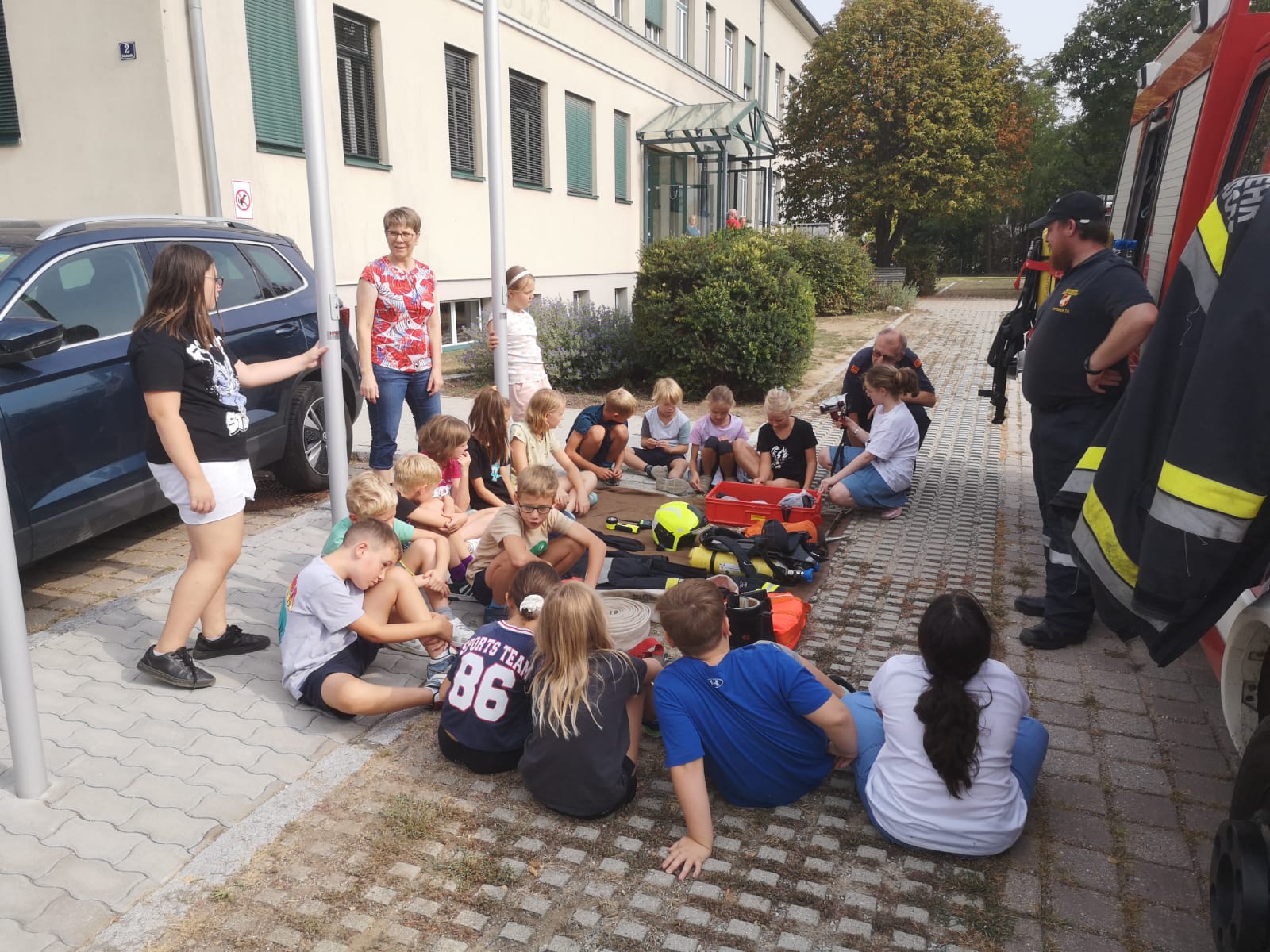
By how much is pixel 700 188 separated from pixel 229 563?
73.4ft

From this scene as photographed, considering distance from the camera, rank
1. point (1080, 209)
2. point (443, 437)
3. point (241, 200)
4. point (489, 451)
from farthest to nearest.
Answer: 1. point (241, 200)
2. point (489, 451)
3. point (443, 437)
4. point (1080, 209)

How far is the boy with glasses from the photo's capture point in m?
4.67

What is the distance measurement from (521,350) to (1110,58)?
39.3m

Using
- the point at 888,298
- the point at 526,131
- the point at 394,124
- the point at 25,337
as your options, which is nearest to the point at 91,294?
the point at 25,337

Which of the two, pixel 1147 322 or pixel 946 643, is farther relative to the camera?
pixel 1147 322

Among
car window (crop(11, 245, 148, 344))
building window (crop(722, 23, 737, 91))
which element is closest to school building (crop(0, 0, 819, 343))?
car window (crop(11, 245, 148, 344))

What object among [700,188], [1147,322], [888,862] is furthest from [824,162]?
[888,862]

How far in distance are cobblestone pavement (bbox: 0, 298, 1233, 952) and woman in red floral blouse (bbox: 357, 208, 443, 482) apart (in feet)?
6.65

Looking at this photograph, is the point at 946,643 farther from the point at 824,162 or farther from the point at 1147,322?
the point at 824,162

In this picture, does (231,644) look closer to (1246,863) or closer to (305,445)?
(305,445)

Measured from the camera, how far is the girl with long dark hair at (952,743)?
295cm

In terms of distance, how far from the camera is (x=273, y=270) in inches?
268

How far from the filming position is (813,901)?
9.53 ft

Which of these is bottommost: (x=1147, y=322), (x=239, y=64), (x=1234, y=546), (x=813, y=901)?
(x=813, y=901)
